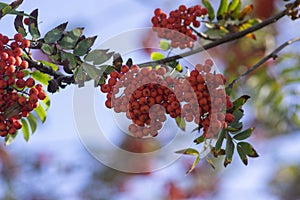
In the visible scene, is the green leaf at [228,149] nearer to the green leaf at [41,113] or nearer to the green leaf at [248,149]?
the green leaf at [248,149]

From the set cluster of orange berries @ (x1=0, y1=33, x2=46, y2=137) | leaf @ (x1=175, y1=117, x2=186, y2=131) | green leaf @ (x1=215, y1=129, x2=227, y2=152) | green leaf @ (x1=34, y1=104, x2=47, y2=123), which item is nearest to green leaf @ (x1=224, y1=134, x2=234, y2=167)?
green leaf @ (x1=215, y1=129, x2=227, y2=152)

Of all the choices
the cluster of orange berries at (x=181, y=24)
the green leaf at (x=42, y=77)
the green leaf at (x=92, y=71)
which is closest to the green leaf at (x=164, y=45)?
the cluster of orange berries at (x=181, y=24)

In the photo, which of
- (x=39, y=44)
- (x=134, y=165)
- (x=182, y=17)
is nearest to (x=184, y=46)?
(x=182, y=17)

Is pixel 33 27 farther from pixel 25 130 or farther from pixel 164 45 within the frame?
pixel 164 45

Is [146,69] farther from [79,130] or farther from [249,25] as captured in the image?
[249,25]

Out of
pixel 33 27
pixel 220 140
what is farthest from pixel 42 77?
pixel 220 140
